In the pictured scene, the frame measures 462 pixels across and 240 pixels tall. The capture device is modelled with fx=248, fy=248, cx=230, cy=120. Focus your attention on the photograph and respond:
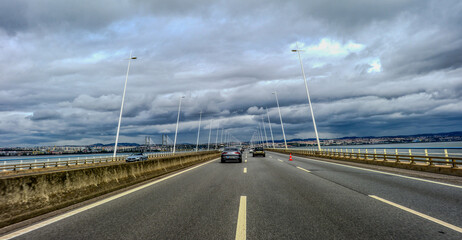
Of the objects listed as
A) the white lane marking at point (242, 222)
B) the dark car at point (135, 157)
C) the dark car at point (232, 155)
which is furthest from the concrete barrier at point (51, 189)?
the dark car at point (135, 157)

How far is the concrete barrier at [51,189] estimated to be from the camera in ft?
16.0

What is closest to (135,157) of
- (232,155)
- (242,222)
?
(232,155)

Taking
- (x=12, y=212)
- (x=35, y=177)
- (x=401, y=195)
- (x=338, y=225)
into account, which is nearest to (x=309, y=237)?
(x=338, y=225)

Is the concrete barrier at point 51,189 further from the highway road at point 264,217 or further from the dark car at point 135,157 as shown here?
the dark car at point 135,157

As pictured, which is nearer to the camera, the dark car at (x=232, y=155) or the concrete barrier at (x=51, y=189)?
the concrete barrier at (x=51, y=189)

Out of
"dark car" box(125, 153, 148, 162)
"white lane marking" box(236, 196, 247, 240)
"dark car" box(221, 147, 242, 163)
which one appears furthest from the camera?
"dark car" box(125, 153, 148, 162)

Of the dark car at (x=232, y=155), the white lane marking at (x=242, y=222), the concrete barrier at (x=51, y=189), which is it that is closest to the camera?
the white lane marking at (x=242, y=222)

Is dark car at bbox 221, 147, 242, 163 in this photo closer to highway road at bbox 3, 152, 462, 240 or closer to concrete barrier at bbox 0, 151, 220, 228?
concrete barrier at bbox 0, 151, 220, 228

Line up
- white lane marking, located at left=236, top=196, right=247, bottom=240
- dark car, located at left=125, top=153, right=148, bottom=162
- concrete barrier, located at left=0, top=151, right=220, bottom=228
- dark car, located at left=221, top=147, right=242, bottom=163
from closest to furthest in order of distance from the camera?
1. white lane marking, located at left=236, top=196, right=247, bottom=240
2. concrete barrier, located at left=0, top=151, right=220, bottom=228
3. dark car, located at left=221, top=147, right=242, bottom=163
4. dark car, located at left=125, top=153, right=148, bottom=162

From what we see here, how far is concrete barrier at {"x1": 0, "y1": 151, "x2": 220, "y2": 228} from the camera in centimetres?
486

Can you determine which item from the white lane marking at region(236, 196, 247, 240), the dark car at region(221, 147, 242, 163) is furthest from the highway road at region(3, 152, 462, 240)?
the dark car at region(221, 147, 242, 163)

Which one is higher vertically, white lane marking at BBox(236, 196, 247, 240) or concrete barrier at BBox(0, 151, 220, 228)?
concrete barrier at BBox(0, 151, 220, 228)

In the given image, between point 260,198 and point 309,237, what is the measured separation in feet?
10.0

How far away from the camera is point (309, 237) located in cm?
373
